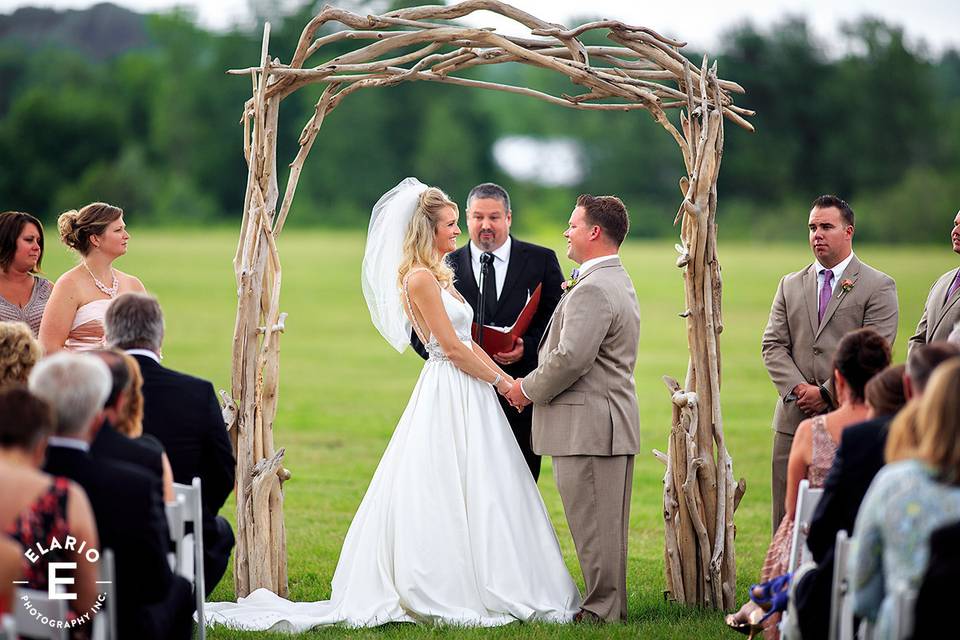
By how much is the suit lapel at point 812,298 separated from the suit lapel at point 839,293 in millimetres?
41

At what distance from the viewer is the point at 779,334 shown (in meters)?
6.84

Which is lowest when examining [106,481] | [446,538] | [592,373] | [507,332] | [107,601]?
[446,538]

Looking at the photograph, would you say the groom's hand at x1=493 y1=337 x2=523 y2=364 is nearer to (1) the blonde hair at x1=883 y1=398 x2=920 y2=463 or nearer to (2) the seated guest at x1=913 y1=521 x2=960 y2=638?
(1) the blonde hair at x1=883 y1=398 x2=920 y2=463

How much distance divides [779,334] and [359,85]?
9.37 ft

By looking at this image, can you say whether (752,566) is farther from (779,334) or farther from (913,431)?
(913,431)

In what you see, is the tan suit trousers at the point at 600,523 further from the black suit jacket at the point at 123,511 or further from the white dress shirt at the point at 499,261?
the black suit jacket at the point at 123,511

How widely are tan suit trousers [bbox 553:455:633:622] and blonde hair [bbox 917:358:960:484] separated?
8.60 feet

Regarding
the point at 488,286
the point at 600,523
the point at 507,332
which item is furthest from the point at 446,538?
the point at 488,286

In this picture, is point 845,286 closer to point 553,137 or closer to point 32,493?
point 32,493

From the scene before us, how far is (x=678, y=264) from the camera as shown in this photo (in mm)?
6184

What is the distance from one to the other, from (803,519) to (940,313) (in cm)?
246

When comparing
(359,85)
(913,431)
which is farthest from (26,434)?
(359,85)

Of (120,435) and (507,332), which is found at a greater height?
(507,332)

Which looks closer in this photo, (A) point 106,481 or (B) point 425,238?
(A) point 106,481
